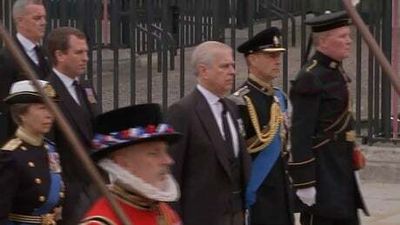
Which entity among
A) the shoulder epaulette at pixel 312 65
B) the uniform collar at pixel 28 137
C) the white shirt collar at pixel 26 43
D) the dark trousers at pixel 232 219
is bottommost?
the dark trousers at pixel 232 219

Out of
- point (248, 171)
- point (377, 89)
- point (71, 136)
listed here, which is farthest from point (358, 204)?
point (71, 136)

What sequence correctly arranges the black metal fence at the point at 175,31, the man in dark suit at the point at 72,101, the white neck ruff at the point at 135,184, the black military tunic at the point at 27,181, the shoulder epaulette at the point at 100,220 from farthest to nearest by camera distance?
the black metal fence at the point at 175,31 < the man in dark suit at the point at 72,101 < the black military tunic at the point at 27,181 < the white neck ruff at the point at 135,184 < the shoulder epaulette at the point at 100,220

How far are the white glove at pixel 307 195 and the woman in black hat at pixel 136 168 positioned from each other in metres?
3.30

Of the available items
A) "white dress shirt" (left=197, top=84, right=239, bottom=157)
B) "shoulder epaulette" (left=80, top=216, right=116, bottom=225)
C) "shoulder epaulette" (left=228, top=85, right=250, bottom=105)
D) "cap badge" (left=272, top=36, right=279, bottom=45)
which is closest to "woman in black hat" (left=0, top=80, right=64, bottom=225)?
"white dress shirt" (left=197, top=84, right=239, bottom=157)

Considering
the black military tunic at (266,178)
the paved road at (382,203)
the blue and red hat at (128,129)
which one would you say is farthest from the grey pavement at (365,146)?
the blue and red hat at (128,129)

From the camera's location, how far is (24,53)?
8.03 metres

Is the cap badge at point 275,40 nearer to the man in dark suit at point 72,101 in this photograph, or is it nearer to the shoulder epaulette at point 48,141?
the man in dark suit at point 72,101

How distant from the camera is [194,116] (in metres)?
6.96

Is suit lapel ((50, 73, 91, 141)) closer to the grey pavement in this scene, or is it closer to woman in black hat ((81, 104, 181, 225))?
woman in black hat ((81, 104, 181, 225))

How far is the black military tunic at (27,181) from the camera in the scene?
6426mm

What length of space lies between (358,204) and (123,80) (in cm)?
473

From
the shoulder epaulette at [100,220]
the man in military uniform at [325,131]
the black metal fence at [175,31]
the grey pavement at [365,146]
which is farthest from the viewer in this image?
the black metal fence at [175,31]

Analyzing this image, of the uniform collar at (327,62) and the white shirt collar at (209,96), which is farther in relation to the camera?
the uniform collar at (327,62)

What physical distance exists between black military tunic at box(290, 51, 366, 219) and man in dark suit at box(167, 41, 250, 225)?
605mm
